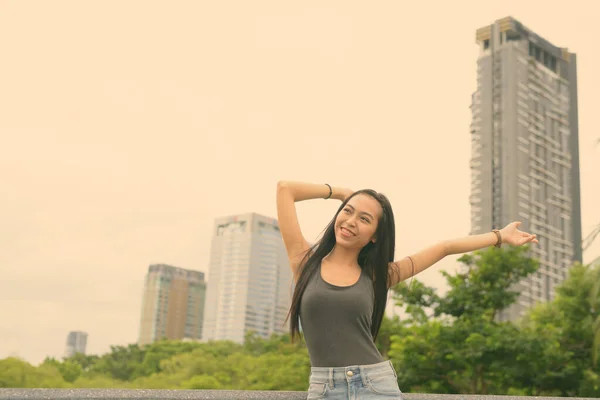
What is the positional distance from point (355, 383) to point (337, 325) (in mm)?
215

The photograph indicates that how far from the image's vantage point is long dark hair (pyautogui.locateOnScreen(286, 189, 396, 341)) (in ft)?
9.43

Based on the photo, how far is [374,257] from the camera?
2.95 metres

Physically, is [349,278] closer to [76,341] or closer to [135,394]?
[135,394]

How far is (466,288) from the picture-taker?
17516 mm

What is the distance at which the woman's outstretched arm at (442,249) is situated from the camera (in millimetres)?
3025

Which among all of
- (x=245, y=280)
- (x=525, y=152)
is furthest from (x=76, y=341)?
(x=525, y=152)

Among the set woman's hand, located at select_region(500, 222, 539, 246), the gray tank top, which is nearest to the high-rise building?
woman's hand, located at select_region(500, 222, 539, 246)

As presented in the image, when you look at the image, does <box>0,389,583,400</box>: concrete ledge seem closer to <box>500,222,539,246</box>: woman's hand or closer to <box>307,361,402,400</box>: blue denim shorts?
<box>307,361,402,400</box>: blue denim shorts

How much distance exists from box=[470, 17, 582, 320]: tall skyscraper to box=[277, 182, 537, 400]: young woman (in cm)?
6123

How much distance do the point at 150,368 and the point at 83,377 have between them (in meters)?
3.66

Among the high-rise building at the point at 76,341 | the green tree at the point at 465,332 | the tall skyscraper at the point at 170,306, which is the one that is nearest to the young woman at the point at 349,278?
the green tree at the point at 465,332

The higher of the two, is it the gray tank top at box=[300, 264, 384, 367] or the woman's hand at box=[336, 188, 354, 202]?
the woman's hand at box=[336, 188, 354, 202]

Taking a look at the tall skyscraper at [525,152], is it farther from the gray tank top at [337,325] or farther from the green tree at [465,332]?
the gray tank top at [337,325]

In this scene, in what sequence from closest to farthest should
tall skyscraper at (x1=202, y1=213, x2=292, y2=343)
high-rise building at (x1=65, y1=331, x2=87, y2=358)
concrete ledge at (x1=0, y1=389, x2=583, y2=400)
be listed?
concrete ledge at (x1=0, y1=389, x2=583, y2=400), tall skyscraper at (x1=202, y1=213, x2=292, y2=343), high-rise building at (x1=65, y1=331, x2=87, y2=358)
